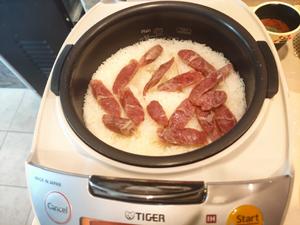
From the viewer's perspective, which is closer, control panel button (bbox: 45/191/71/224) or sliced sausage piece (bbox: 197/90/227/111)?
control panel button (bbox: 45/191/71/224)

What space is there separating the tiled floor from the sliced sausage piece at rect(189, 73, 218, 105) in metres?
1.09

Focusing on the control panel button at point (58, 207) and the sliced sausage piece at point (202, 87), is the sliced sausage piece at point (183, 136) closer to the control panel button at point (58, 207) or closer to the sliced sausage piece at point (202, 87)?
the sliced sausage piece at point (202, 87)

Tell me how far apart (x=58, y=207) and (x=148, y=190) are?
17 centimetres

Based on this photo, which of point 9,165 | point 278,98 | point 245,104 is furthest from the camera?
point 9,165

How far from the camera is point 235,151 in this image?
0.59 m

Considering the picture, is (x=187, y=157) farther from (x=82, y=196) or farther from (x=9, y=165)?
(x=9, y=165)

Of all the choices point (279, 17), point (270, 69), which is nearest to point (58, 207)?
point (270, 69)

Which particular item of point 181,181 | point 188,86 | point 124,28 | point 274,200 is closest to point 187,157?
point 181,181

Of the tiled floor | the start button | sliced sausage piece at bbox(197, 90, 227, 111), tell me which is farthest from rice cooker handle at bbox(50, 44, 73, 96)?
the tiled floor

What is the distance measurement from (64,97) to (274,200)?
455mm

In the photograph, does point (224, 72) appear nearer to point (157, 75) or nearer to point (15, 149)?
point (157, 75)

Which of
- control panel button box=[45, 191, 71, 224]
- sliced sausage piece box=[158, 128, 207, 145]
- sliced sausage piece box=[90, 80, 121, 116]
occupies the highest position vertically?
sliced sausage piece box=[90, 80, 121, 116]

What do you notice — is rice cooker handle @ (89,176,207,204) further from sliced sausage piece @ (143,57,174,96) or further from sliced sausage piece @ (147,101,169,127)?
sliced sausage piece @ (143,57,174,96)

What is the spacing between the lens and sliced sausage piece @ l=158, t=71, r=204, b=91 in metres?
→ 0.82
